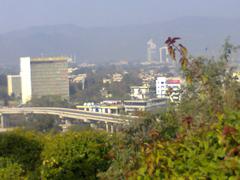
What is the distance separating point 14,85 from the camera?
7106cm

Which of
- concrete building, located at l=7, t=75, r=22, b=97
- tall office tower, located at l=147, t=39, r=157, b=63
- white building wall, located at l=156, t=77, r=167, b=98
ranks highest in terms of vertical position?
tall office tower, located at l=147, t=39, r=157, b=63

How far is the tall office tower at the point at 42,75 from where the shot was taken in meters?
67.3

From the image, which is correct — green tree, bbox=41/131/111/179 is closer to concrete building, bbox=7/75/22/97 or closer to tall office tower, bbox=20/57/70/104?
tall office tower, bbox=20/57/70/104

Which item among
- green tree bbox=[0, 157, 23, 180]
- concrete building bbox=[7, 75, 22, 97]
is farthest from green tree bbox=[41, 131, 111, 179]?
concrete building bbox=[7, 75, 22, 97]

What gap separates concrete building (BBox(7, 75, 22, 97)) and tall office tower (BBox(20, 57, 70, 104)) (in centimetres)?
138

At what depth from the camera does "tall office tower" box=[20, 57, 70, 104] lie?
2650 inches

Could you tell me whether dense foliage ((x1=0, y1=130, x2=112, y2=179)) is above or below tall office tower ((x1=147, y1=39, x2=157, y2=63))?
below

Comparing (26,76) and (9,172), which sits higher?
(26,76)

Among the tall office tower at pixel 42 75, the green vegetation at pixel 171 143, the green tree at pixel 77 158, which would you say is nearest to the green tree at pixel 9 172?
the green vegetation at pixel 171 143

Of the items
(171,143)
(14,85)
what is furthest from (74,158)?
(14,85)

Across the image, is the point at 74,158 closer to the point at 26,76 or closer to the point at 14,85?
the point at 26,76

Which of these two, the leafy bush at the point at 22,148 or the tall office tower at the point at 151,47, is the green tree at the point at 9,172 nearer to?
the leafy bush at the point at 22,148

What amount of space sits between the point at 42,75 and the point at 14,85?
4009mm

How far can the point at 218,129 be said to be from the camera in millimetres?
2051
